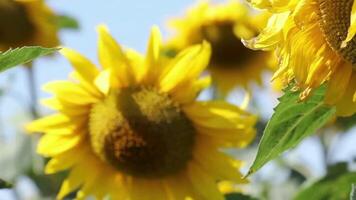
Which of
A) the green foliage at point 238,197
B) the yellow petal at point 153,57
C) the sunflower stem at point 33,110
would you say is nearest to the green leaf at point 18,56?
the green foliage at point 238,197

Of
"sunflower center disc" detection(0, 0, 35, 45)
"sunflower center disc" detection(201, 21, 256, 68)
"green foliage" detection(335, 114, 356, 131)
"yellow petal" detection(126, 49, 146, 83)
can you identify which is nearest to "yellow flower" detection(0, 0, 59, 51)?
"sunflower center disc" detection(0, 0, 35, 45)

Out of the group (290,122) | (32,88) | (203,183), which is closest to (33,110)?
(32,88)

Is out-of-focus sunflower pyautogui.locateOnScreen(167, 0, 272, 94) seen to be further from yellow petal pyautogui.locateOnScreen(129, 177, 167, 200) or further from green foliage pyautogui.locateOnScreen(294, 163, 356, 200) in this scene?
green foliage pyautogui.locateOnScreen(294, 163, 356, 200)

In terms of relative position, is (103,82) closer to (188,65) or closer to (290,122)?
(188,65)

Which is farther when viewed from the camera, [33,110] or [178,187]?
[33,110]

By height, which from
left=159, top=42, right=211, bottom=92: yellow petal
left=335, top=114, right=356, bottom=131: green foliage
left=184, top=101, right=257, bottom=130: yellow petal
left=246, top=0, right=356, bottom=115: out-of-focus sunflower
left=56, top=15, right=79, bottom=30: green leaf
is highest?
left=246, top=0, right=356, bottom=115: out-of-focus sunflower

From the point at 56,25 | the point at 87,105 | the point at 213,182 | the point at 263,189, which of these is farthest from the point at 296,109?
the point at 56,25

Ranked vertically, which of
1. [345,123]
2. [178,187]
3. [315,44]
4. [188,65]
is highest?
[315,44]
